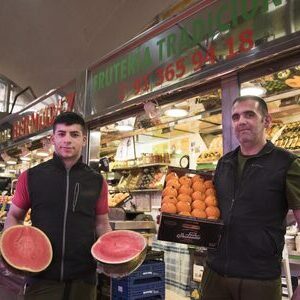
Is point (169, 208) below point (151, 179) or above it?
below

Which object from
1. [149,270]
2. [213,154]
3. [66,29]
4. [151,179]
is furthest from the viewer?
[151,179]

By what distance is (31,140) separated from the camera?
5836 millimetres

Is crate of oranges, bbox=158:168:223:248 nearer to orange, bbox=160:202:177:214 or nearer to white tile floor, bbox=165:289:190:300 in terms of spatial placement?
orange, bbox=160:202:177:214

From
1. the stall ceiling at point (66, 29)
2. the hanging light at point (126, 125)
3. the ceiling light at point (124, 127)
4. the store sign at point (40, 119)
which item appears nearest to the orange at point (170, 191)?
the hanging light at point (126, 125)

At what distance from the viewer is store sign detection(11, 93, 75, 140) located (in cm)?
482

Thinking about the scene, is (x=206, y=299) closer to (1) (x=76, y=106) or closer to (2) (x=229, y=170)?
(2) (x=229, y=170)

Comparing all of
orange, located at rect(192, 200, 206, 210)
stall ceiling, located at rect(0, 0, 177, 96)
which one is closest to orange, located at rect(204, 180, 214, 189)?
orange, located at rect(192, 200, 206, 210)

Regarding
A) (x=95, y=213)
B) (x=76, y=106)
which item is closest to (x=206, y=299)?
(x=95, y=213)

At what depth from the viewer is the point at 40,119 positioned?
5.61 meters

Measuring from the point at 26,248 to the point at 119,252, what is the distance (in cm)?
48

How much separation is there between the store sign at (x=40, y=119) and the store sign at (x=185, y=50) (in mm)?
679

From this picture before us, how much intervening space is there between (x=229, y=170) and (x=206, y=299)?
2.16 ft

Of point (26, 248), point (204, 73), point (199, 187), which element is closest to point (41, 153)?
point (204, 73)

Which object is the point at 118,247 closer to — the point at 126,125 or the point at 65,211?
the point at 65,211
